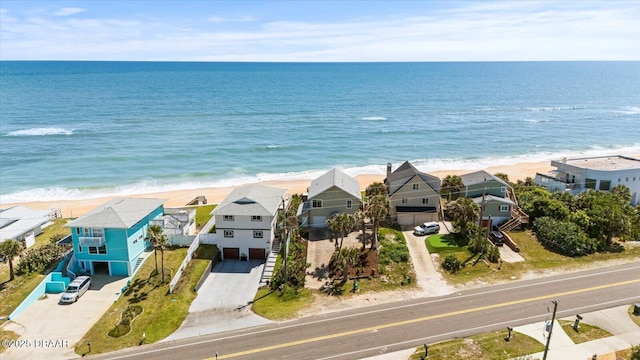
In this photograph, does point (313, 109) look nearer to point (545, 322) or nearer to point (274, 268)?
point (274, 268)

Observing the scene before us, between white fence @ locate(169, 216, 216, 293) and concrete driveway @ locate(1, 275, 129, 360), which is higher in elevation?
white fence @ locate(169, 216, 216, 293)

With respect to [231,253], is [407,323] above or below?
below

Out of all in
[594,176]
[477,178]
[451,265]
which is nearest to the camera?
[451,265]

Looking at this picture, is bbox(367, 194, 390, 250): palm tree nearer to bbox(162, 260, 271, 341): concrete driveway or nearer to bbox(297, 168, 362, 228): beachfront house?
bbox(297, 168, 362, 228): beachfront house

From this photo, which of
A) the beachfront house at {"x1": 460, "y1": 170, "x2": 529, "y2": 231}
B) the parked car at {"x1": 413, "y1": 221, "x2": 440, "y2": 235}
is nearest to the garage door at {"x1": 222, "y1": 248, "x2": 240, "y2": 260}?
the parked car at {"x1": 413, "y1": 221, "x2": 440, "y2": 235}

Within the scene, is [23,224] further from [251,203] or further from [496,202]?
[496,202]

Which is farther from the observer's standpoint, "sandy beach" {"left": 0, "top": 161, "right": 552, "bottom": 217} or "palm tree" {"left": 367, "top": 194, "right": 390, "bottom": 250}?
"sandy beach" {"left": 0, "top": 161, "right": 552, "bottom": 217}

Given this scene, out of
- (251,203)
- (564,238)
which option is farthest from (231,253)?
(564,238)

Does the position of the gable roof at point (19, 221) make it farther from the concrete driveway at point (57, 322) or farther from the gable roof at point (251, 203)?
the gable roof at point (251, 203)
